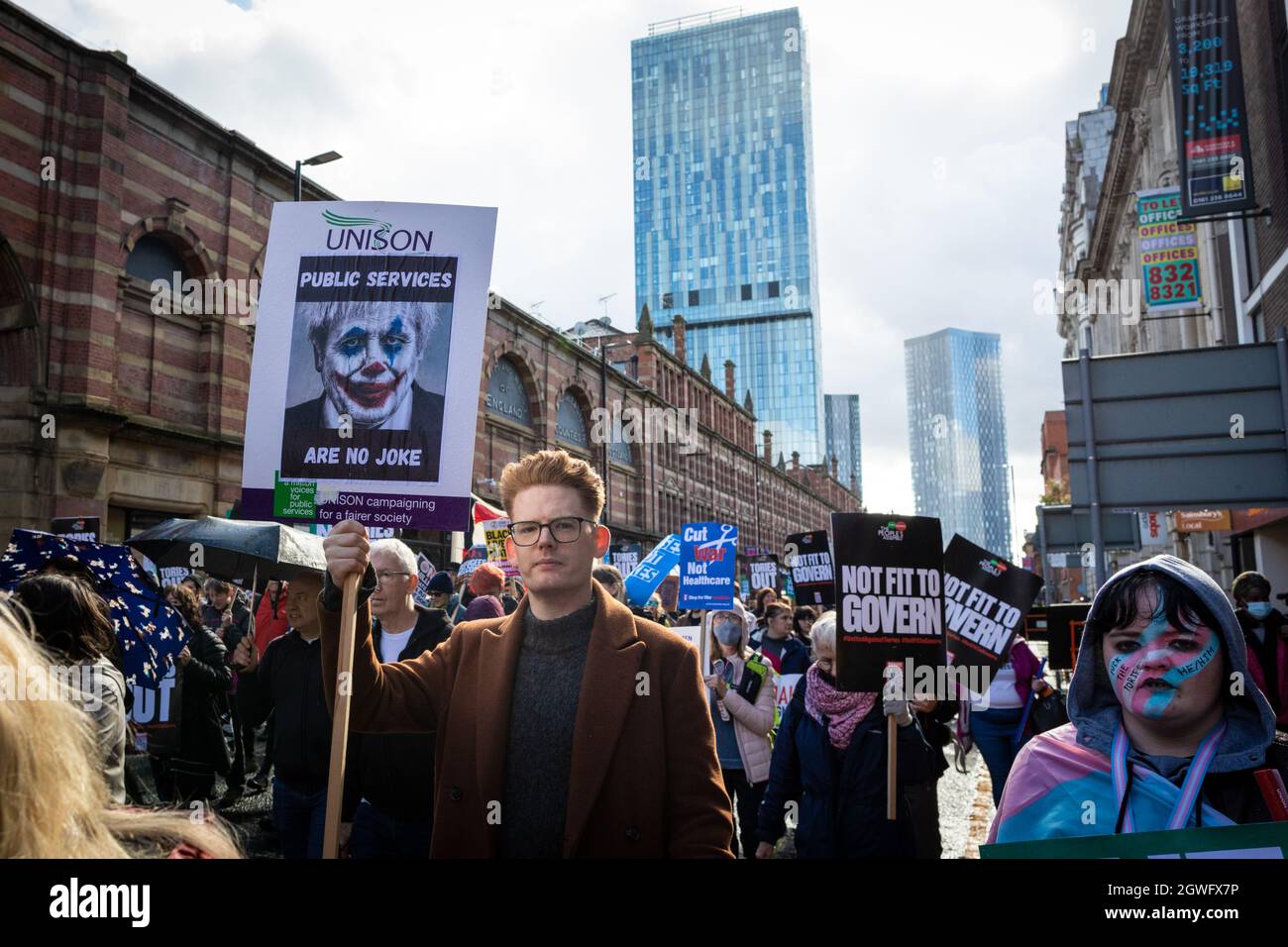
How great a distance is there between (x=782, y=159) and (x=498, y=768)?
117 metres

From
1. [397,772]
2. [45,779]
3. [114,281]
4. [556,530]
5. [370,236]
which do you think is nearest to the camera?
[45,779]

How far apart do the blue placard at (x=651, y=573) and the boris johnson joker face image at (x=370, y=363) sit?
5.36 m

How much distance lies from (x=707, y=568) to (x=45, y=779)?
744 centimetres

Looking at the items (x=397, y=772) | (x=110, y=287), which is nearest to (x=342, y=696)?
(x=397, y=772)

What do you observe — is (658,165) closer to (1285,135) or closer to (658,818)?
(1285,135)

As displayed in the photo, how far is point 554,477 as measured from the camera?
113 inches

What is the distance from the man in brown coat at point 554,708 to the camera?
2.51 m

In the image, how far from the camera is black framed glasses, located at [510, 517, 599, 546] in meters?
2.80

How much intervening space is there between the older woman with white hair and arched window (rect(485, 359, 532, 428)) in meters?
26.7

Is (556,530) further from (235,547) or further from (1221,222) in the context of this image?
(1221,222)

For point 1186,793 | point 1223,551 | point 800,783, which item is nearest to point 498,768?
point 1186,793

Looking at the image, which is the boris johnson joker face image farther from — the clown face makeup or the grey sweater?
the grey sweater

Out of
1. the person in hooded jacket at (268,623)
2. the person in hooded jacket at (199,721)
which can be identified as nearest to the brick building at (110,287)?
the person in hooded jacket at (268,623)

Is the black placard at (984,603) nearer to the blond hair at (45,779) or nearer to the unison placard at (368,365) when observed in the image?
the unison placard at (368,365)
